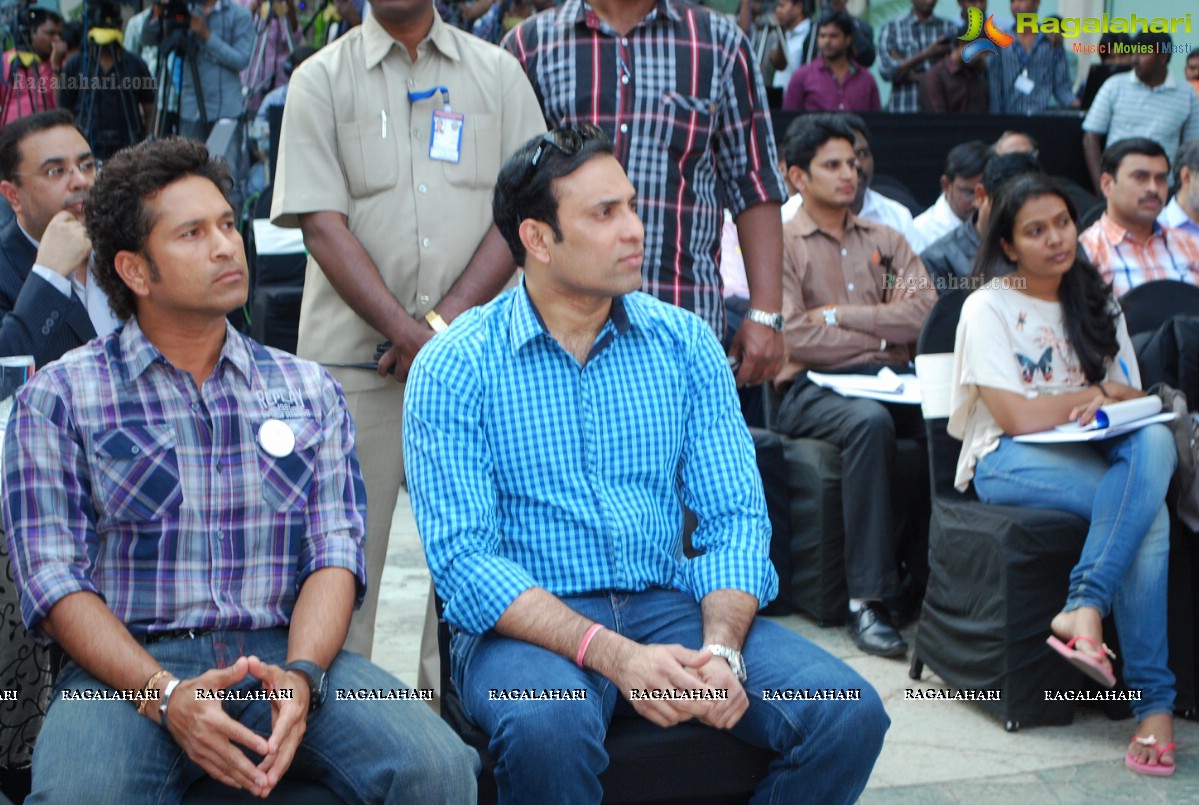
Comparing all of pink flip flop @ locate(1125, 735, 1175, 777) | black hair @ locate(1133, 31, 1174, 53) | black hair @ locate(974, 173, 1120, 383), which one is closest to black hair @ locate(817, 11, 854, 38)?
black hair @ locate(1133, 31, 1174, 53)

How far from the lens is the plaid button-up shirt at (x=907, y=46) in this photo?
8578mm

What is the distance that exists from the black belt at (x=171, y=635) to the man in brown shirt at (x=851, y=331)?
7.47 feet

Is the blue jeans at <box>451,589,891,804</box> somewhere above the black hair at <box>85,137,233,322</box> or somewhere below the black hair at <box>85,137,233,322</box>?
below

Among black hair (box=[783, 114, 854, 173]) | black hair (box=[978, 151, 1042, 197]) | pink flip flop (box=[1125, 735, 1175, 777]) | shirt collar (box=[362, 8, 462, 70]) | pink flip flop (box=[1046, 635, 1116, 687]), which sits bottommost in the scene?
pink flip flop (box=[1125, 735, 1175, 777])

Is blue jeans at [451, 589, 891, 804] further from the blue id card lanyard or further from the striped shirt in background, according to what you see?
the striped shirt in background

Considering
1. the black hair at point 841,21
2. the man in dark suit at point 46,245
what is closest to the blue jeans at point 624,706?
the man in dark suit at point 46,245

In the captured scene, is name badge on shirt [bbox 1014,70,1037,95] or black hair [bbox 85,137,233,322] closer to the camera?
black hair [bbox 85,137,233,322]

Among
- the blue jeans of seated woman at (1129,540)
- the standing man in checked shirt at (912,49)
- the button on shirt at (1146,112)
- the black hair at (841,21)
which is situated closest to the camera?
the blue jeans of seated woman at (1129,540)

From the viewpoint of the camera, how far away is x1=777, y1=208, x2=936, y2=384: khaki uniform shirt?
432 centimetres

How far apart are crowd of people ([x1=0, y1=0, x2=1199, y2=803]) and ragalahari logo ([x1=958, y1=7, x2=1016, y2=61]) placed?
13.1 ft

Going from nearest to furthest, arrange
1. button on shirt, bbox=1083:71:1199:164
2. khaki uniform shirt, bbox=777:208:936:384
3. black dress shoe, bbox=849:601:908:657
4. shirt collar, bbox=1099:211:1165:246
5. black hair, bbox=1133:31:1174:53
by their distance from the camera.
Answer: black dress shoe, bbox=849:601:908:657 < khaki uniform shirt, bbox=777:208:936:384 < shirt collar, bbox=1099:211:1165:246 < black hair, bbox=1133:31:1174:53 < button on shirt, bbox=1083:71:1199:164

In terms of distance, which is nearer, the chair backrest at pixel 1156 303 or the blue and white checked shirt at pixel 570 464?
the blue and white checked shirt at pixel 570 464

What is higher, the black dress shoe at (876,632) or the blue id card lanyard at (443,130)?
the blue id card lanyard at (443,130)

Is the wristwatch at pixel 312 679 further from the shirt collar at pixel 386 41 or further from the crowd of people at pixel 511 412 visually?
the shirt collar at pixel 386 41
